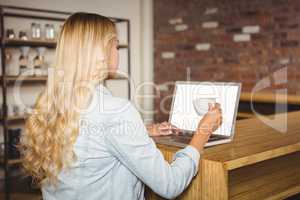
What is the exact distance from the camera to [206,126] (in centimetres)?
138

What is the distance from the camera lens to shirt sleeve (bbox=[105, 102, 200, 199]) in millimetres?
1168

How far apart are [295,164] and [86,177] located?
1.08 m

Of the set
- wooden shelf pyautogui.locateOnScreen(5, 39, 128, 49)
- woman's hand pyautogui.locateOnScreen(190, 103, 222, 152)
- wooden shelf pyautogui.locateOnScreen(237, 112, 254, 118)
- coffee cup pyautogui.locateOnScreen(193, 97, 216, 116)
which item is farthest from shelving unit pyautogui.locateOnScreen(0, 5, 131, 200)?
woman's hand pyautogui.locateOnScreen(190, 103, 222, 152)

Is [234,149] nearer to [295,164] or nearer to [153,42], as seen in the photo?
[295,164]

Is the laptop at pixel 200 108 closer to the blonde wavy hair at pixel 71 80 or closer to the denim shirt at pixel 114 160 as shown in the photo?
the denim shirt at pixel 114 160

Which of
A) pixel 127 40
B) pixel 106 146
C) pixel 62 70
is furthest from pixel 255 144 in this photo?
pixel 127 40

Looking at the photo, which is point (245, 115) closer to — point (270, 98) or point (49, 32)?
point (270, 98)

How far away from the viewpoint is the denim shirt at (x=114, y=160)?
1.17 metres

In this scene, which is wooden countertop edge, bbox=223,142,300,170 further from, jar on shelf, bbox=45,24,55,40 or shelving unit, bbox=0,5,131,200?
jar on shelf, bbox=45,24,55,40

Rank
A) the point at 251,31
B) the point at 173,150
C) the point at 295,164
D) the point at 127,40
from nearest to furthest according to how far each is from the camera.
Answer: the point at 173,150, the point at 295,164, the point at 251,31, the point at 127,40

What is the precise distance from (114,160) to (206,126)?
1.22ft

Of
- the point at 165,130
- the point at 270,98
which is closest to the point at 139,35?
the point at 270,98

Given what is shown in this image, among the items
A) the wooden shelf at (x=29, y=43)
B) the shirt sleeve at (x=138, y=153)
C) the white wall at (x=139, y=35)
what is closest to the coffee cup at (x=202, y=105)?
the shirt sleeve at (x=138, y=153)

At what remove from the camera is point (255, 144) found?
1585mm
